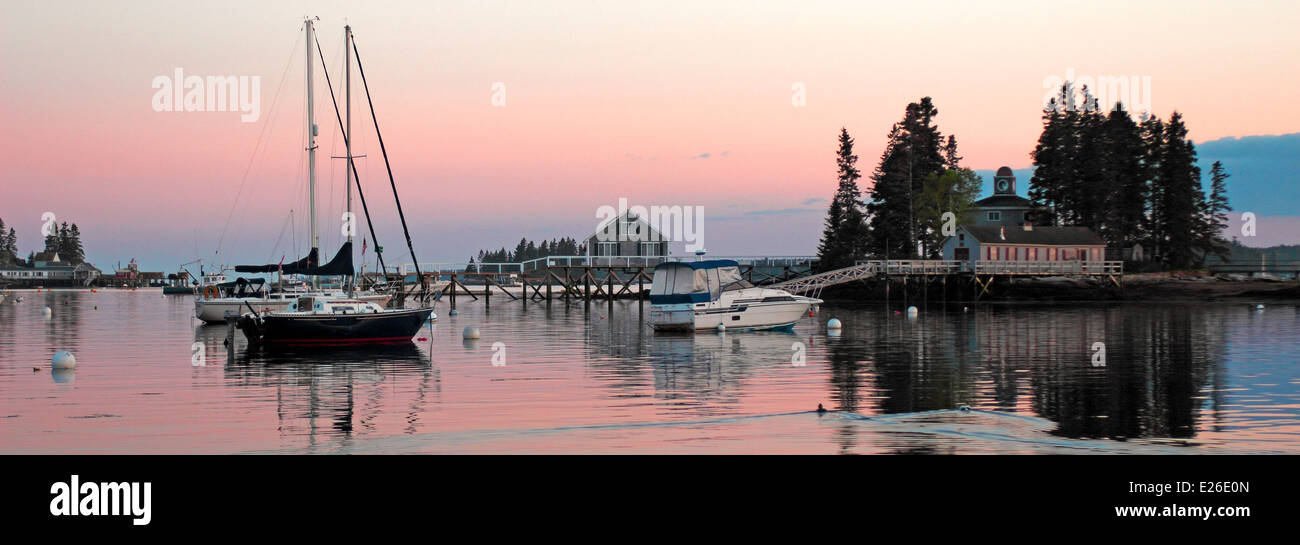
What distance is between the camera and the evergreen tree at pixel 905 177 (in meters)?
107

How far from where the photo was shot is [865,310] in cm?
8262

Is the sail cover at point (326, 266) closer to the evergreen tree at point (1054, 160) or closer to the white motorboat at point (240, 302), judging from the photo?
the white motorboat at point (240, 302)

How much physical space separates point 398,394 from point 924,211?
88.1 metres

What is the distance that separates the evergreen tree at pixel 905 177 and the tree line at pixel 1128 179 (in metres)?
11.7

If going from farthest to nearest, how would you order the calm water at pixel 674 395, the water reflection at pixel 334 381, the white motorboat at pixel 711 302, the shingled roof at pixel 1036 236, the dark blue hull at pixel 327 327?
the shingled roof at pixel 1036 236 < the white motorboat at pixel 711 302 < the dark blue hull at pixel 327 327 < the water reflection at pixel 334 381 < the calm water at pixel 674 395

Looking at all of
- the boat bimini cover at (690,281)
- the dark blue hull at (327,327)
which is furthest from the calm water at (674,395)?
the boat bimini cover at (690,281)

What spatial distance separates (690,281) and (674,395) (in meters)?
26.7

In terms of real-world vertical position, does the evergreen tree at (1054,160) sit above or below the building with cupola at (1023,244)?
above

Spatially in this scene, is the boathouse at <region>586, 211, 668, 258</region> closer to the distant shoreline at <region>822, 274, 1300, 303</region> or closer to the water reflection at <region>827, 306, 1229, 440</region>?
the distant shoreline at <region>822, 274, 1300, 303</region>
